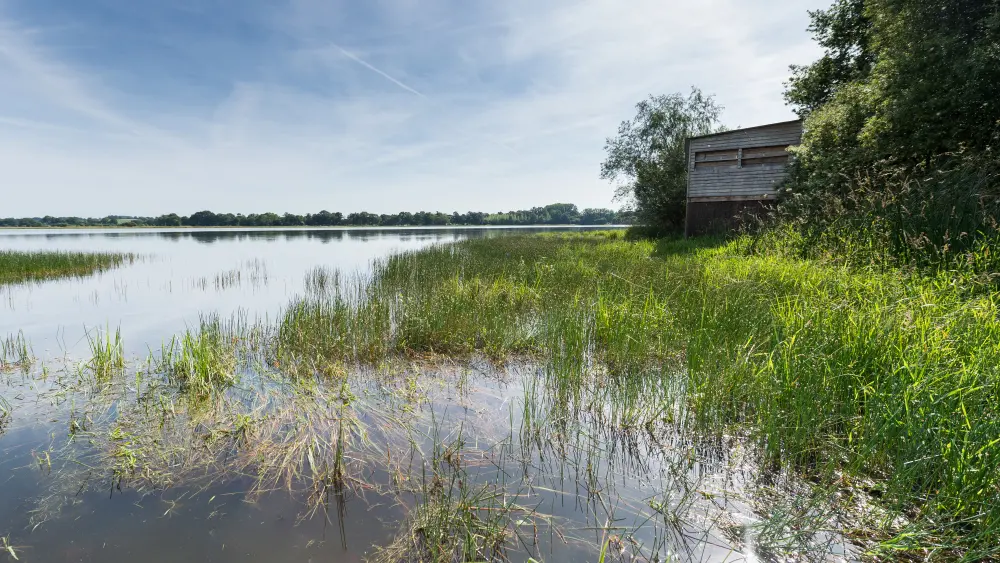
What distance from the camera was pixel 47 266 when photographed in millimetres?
17781

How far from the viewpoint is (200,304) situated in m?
11.2

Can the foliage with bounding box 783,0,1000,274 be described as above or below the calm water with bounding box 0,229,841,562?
above

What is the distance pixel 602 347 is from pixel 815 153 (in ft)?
39.1

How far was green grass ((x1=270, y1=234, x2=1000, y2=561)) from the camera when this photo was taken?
238cm

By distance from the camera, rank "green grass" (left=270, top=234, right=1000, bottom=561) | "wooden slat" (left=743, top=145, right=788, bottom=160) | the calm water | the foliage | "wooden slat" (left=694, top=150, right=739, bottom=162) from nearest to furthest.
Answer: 1. "green grass" (left=270, top=234, right=1000, bottom=561)
2. the calm water
3. the foliage
4. "wooden slat" (left=743, top=145, right=788, bottom=160)
5. "wooden slat" (left=694, top=150, right=739, bottom=162)

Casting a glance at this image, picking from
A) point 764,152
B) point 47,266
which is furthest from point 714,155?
point 47,266

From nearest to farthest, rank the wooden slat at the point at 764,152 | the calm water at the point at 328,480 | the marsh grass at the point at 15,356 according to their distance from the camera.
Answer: the calm water at the point at 328,480 < the marsh grass at the point at 15,356 < the wooden slat at the point at 764,152

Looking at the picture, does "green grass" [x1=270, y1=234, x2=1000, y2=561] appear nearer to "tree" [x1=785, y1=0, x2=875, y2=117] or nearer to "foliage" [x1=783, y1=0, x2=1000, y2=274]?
"foliage" [x1=783, y1=0, x2=1000, y2=274]

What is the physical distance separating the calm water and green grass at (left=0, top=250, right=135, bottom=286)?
15253 mm

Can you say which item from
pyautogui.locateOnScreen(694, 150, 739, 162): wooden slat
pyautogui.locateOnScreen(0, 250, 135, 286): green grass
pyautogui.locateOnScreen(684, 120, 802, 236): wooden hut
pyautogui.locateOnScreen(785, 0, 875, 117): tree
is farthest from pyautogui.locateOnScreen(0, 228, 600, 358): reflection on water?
pyautogui.locateOnScreen(785, 0, 875, 117): tree

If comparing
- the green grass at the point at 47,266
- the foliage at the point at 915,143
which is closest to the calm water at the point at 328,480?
the foliage at the point at 915,143

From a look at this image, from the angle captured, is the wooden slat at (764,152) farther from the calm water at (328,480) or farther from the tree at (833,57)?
the calm water at (328,480)

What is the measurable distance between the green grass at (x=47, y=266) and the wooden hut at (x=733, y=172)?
2586 centimetres

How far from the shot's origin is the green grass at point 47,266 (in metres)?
15.6
